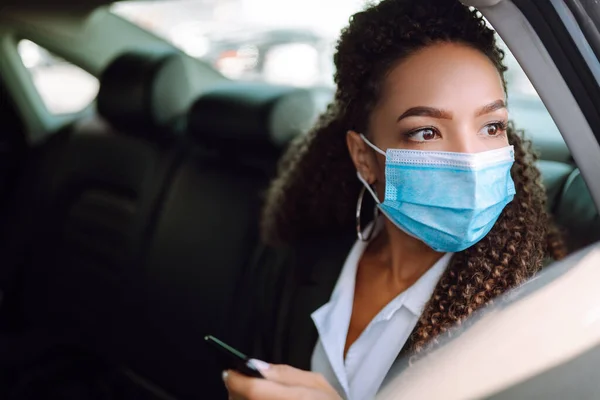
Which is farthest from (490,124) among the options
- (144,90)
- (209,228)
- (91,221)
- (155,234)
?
(91,221)

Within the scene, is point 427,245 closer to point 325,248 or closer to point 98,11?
point 325,248

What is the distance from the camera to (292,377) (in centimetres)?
108

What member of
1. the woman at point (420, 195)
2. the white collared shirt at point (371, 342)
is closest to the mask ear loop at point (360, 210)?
the woman at point (420, 195)

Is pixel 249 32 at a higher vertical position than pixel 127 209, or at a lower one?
higher

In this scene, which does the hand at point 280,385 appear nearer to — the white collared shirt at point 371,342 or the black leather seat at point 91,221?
the white collared shirt at point 371,342

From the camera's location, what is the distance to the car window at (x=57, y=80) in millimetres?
2666

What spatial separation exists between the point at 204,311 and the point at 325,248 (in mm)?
478

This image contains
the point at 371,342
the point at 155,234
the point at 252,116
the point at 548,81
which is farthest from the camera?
the point at 155,234

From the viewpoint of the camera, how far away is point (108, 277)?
2.16 m

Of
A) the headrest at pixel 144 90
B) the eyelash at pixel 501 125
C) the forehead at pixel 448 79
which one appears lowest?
the eyelash at pixel 501 125

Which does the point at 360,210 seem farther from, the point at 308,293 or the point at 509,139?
the point at 509,139

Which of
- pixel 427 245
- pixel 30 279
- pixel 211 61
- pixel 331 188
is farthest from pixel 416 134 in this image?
pixel 30 279

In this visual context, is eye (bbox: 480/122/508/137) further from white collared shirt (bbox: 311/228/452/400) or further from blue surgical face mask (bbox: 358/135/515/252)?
white collared shirt (bbox: 311/228/452/400)

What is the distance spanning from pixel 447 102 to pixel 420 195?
14 centimetres
